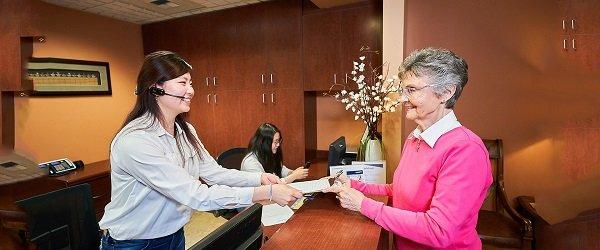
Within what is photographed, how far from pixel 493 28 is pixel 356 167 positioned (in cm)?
183

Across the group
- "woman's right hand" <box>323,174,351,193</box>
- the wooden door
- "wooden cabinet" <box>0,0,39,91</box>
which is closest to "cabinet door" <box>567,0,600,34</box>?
"woman's right hand" <box>323,174,351,193</box>

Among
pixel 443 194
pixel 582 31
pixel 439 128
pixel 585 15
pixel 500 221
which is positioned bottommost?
pixel 500 221

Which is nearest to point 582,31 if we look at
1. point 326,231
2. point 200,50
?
point 326,231

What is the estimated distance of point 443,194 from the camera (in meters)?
0.96

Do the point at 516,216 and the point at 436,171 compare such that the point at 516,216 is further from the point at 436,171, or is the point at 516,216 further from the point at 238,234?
the point at 238,234

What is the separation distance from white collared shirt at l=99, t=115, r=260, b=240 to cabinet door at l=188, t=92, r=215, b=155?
2886 mm

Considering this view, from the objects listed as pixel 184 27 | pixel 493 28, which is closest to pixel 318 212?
pixel 493 28

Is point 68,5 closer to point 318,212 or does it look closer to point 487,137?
point 318,212

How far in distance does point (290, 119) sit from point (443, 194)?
273 cm

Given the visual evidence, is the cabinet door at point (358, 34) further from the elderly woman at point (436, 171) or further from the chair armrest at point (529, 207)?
the elderly woman at point (436, 171)

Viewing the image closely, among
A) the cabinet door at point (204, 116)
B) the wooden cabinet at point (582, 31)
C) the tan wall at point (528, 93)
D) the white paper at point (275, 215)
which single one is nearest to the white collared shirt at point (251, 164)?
the white paper at point (275, 215)

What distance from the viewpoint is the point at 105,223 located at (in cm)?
128

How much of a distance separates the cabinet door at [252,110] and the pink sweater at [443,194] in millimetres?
2762

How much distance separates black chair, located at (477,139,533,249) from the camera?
2006mm
